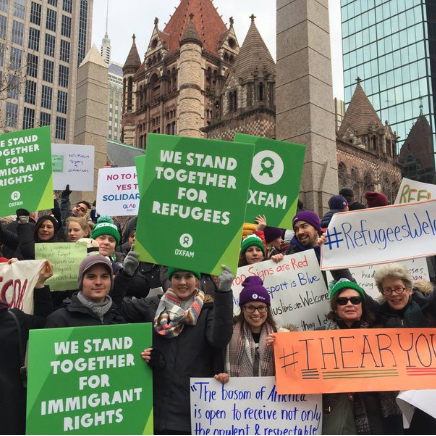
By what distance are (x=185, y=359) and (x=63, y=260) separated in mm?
1526

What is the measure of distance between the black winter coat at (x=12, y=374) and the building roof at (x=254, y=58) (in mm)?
46763

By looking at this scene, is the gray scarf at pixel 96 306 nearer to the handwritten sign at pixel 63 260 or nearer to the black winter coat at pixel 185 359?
the black winter coat at pixel 185 359

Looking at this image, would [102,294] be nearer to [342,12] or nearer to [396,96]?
[396,96]

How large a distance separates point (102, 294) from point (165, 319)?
44cm

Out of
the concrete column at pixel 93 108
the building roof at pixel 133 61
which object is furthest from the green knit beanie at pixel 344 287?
the building roof at pixel 133 61

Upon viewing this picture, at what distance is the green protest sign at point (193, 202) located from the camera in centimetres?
377

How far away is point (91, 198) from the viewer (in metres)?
13.6

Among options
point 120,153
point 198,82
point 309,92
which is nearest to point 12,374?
point 309,92

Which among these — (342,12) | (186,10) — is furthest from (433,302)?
(186,10)

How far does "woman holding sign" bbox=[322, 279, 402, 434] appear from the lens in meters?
3.42

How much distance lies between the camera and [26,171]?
246 inches

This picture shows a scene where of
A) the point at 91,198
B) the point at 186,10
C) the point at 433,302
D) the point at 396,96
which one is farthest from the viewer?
the point at 186,10

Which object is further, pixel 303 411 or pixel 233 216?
pixel 233 216

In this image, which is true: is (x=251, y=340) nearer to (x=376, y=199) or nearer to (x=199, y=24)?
(x=376, y=199)
